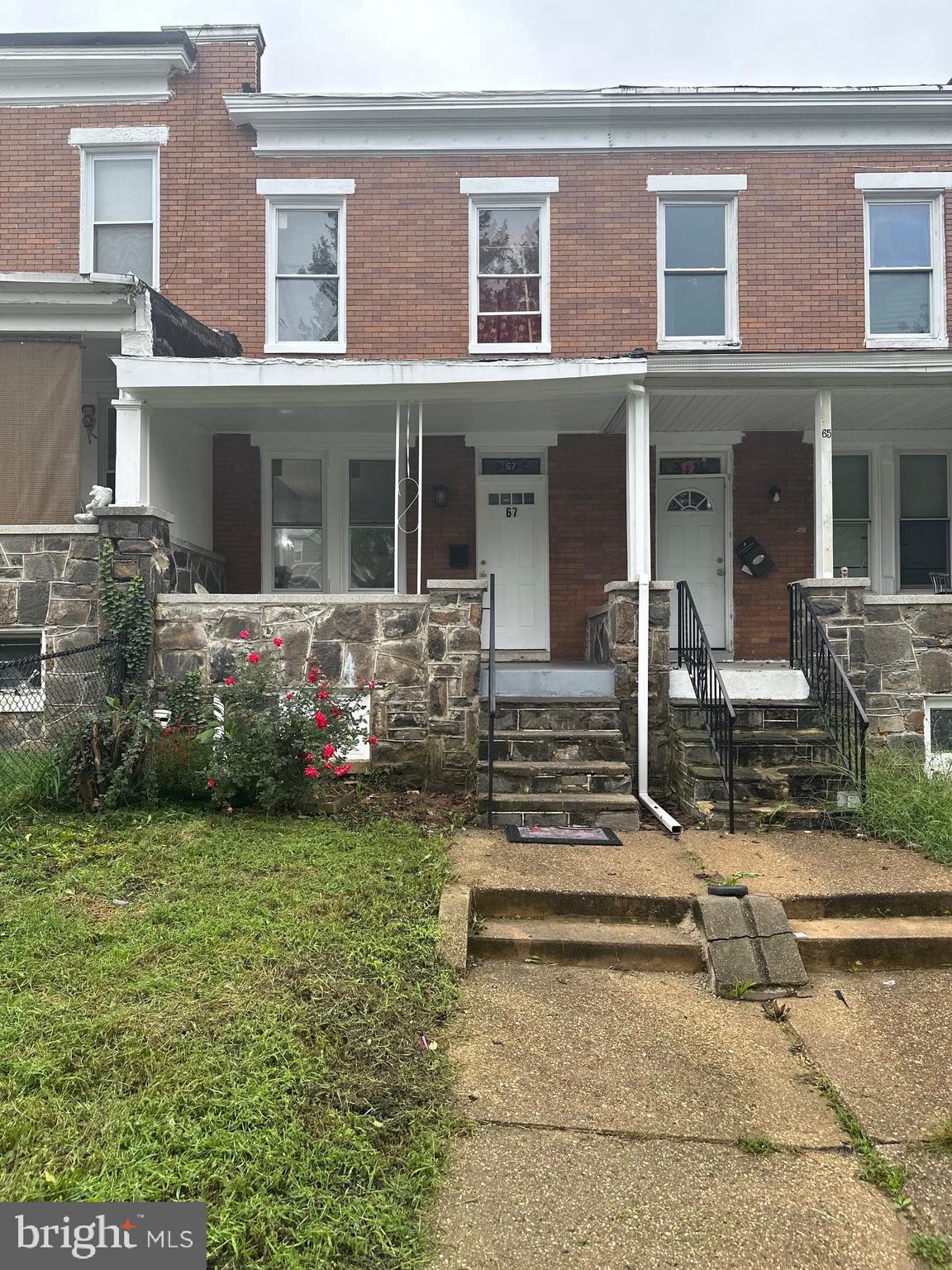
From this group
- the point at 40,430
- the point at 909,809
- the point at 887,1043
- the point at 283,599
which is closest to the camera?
the point at 887,1043

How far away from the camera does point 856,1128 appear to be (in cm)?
283

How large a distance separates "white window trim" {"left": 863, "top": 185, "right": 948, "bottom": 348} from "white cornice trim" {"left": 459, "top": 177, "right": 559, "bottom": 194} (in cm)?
392

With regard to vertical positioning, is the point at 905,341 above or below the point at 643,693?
above

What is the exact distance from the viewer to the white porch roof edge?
7.74 m

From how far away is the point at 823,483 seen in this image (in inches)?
327

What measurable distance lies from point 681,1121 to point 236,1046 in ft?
5.17

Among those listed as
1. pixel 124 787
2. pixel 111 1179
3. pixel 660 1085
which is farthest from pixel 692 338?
pixel 111 1179

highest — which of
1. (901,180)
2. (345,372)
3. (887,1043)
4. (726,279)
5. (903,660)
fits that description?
(901,180)

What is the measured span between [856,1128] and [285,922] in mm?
2560

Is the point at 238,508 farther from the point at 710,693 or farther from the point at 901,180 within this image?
the point at 901,180

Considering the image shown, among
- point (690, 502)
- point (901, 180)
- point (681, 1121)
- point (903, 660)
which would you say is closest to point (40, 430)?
point (690, 502)

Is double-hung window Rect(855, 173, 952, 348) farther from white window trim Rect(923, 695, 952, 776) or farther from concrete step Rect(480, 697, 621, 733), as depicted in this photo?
concrete step Rect(480, 697, 621, 733)

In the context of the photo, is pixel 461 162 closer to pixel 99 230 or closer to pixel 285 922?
pixel 99 230

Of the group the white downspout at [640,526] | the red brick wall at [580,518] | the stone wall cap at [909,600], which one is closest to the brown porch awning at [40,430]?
the red brick wall at [580,518]
